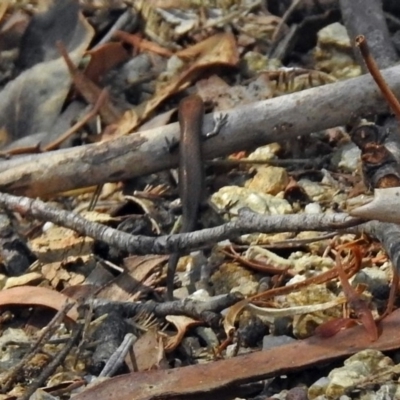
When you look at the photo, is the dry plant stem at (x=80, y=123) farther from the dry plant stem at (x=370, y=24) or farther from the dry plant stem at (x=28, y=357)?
the dry plant stem at (x=28, y=357)

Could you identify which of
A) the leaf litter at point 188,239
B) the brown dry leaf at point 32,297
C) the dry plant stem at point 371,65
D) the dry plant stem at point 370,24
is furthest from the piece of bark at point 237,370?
the dry plant stem at point 370,24

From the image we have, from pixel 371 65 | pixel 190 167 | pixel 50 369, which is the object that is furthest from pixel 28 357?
pixel 371 65

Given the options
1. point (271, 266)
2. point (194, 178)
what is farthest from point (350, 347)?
point (194, 178)

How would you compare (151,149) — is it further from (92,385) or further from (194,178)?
(92,385)

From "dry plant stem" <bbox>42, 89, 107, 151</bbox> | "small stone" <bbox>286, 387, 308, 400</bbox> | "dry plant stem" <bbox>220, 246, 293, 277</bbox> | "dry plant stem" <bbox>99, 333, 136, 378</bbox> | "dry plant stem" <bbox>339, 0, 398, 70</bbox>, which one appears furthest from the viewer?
"dry plant stem" <bbox>42, 89, 107, 151</bbox>

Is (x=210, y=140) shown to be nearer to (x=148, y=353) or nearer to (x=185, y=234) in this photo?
(x=185, y=234)

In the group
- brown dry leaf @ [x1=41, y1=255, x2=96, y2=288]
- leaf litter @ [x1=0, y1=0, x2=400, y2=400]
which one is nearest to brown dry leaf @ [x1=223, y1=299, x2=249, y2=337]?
leaf litter @ [x1=0, y1=0, x2=400, y2=400]

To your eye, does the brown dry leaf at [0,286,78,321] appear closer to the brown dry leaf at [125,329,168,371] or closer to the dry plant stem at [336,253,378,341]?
the brown dry leaf at [125,329,168,371]
